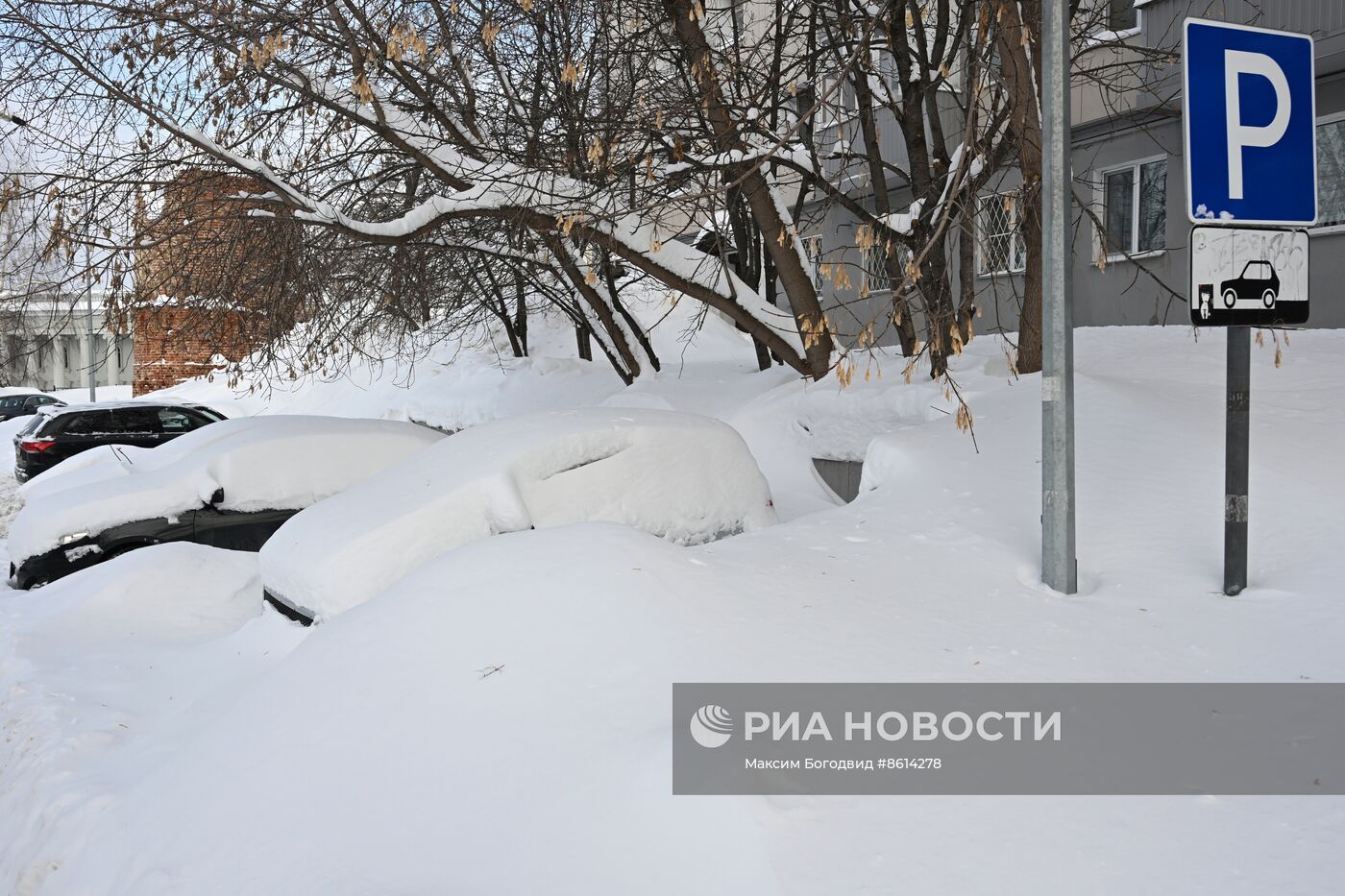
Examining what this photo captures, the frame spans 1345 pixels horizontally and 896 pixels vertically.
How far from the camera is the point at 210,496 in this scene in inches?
340

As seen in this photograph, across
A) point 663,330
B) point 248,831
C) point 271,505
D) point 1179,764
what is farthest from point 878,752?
point 663,330

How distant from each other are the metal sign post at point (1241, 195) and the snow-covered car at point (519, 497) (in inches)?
106

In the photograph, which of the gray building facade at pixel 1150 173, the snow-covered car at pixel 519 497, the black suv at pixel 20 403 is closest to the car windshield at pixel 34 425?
the gray building facade at pixel 1150 173

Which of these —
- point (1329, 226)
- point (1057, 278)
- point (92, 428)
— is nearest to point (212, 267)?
point (92, 428)

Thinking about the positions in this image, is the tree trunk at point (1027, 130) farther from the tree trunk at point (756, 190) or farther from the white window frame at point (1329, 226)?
the white window frame at point (1329, 226)

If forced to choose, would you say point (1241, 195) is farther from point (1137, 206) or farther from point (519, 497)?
point (1137, 206)

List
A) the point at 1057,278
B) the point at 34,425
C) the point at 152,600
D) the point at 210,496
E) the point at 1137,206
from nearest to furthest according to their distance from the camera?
the point at 1057,278, the point at 152,600, the point at 210,496, the point at 1137,206, the point at 34,425

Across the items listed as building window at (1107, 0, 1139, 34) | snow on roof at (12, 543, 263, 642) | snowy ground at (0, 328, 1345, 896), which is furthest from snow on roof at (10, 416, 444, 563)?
building window at (1107, 0, 1139, 34)

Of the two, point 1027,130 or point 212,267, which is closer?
point 1027,130

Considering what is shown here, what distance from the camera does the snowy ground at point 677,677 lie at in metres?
3.00

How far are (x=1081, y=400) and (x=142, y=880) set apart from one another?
547 centimetres

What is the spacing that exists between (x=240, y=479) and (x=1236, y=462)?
698 centimetres

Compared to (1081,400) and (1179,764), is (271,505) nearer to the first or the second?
(1081,400)

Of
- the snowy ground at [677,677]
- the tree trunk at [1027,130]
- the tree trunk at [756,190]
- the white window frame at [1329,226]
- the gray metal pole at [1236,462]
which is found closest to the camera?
the snowy ground at [677,677]
